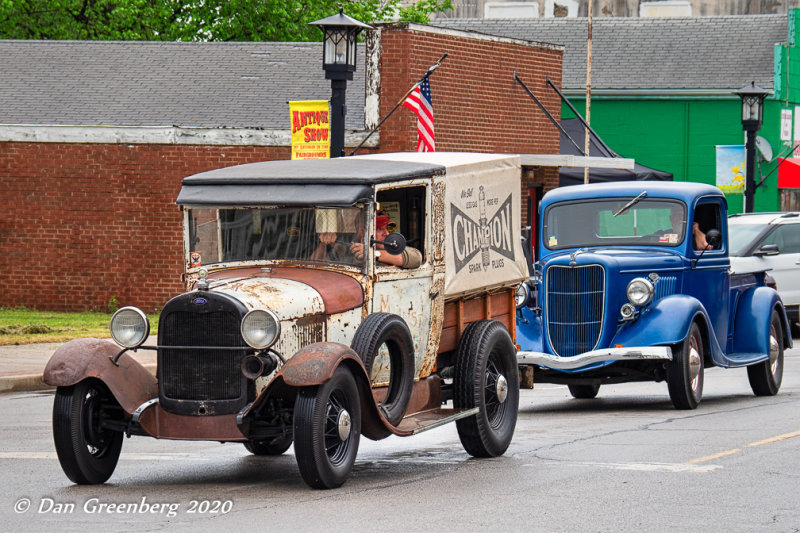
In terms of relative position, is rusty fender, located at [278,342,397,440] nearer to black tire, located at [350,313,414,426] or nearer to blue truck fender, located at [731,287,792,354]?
black tire, located at [350,313,414,426]

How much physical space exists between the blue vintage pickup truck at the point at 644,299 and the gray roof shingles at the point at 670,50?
23052mm

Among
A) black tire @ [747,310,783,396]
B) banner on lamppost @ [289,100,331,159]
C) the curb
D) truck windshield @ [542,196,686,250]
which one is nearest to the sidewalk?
the curb

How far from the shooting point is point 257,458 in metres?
10.4

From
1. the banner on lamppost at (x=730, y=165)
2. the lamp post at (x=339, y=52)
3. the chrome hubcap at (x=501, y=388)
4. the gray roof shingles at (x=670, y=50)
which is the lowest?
the chrome hubcap at (x=501, y=388)

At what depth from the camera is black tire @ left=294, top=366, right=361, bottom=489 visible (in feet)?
27.2

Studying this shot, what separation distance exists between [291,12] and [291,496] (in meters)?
34.9

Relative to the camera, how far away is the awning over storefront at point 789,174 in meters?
38.9

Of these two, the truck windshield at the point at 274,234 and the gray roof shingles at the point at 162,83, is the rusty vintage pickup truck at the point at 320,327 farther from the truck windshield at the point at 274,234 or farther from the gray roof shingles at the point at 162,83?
the gray roof shingles at the point at 162,83

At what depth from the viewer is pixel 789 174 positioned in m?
39.2

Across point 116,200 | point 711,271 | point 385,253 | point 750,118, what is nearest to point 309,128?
point 116,200

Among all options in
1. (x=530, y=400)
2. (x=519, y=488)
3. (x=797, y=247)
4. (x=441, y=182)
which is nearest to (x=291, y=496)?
(x=519, y=488)

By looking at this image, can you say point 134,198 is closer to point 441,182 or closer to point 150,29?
point 441,182

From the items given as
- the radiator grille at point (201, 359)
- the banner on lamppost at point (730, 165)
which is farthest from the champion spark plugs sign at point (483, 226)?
the banner on lamppost at point (730, 165)

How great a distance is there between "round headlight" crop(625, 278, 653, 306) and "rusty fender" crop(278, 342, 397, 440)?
497 centimetres
